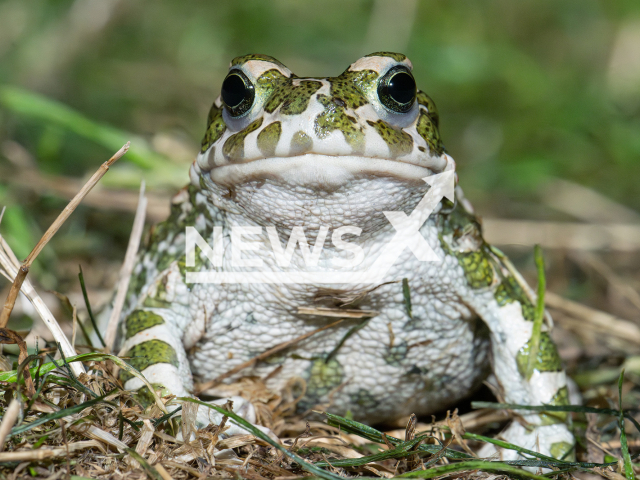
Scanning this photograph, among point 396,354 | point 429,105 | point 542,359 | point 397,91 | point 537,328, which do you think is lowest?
point 396,354

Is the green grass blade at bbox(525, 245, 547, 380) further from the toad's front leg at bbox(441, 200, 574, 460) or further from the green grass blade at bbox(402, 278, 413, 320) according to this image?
the green grass blade at bbox(402, 278, 413, 320)

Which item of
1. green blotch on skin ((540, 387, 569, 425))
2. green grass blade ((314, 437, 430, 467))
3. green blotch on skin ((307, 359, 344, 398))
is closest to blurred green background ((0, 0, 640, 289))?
green blotch on skin ((307, 359, 344, 398))

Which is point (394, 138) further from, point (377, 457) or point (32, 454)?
point (32, 454)

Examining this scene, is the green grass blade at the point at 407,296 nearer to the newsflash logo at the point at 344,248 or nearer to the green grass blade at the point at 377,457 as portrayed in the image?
the newsflash logo at the point at 344,248

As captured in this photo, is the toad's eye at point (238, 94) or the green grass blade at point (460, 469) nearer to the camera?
the green grass blade at point (460, 469)

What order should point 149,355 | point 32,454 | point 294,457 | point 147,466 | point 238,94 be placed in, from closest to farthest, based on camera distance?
point 32,454
point 147,466
point 294,457
point 238,94
point 149,355

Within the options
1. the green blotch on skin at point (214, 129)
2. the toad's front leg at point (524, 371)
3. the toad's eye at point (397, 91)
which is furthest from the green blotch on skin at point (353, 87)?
the toad's front leg at point (524, 371)

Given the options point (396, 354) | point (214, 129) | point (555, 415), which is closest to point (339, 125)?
point (214, 129)
